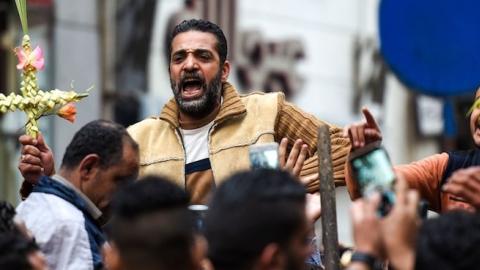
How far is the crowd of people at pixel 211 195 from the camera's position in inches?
166

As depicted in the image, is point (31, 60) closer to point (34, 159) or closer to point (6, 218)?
point (34, 159)

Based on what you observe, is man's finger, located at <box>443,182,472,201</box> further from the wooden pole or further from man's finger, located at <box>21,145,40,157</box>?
man's finger, located at <box>21,145,40,157</box>

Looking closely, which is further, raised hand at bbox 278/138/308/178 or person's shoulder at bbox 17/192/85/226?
raised hand at bbox 278/138/308/178

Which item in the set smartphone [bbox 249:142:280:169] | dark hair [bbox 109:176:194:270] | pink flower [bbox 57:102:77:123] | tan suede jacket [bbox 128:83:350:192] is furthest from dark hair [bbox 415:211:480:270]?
pink flower [bbox 57:102:77:123]

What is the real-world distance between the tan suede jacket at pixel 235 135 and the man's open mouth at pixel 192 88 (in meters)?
0.16

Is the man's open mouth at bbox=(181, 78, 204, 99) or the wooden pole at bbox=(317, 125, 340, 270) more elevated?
the man's open mouth at bbox=(181, 78, 204, 99)

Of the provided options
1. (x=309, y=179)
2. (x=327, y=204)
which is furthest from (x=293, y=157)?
(x=327, y=204)

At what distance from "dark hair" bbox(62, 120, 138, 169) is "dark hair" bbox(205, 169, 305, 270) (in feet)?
4.97

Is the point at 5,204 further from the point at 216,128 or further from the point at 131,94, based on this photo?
the point at 131,94

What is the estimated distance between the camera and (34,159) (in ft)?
21.2

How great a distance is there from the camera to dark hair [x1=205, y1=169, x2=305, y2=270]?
415 centimetres

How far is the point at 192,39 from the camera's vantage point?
7.01 meters

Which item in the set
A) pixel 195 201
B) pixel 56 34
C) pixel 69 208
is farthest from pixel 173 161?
pixel 56 34

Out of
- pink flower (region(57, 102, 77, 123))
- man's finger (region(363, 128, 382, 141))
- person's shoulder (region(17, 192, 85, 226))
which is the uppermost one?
man's finger (region(363, 128, 382, 141))
